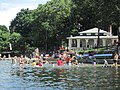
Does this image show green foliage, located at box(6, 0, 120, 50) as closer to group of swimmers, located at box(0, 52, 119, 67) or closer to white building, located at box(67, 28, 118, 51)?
white building, located at box(67, 28, 118, 51)

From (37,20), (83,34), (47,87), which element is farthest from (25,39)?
(47,87)

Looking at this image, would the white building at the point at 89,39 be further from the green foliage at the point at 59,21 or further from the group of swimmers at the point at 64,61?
the group of swimmers at the point at 64,61

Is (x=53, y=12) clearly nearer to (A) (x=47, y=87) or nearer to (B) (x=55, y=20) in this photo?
(B) (x=55, y=20)

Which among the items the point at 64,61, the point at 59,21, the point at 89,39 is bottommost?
the point at 64,61

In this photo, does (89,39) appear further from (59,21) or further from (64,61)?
(64,61)

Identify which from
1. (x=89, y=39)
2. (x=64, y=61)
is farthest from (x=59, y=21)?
(x=64, y=61)

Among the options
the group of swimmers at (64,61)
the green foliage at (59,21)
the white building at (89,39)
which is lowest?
the group of swimmers at (64,61)

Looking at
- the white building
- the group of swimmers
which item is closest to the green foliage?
the white building

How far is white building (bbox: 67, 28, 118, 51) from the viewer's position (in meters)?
109

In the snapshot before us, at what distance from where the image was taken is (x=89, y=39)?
111 meters

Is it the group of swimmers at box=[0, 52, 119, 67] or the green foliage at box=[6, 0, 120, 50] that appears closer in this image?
the group of swimmers at box=[0, 52, 119, 67]

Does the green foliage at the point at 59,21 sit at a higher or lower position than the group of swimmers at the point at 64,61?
higher

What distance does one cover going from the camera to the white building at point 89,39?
356 feet

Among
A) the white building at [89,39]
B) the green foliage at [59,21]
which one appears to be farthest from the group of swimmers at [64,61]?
the white building at [89,39]
